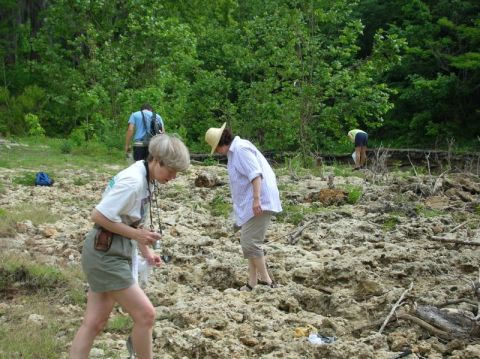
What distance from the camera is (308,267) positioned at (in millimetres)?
7266

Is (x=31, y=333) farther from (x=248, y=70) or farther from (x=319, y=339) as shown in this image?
→ (x=248, y=70)

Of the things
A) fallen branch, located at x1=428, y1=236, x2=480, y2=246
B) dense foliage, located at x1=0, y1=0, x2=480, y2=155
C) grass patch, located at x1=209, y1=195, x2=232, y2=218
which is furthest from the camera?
dense foliage, located at x1=0, y1=0, x2=480, y2=155

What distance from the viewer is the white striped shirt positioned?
6207mm

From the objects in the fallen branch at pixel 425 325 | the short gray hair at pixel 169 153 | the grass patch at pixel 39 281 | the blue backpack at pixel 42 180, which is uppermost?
the short gray hair at pixel 169 153

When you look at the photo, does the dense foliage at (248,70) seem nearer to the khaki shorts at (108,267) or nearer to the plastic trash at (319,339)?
the plastic trash at (319,339)

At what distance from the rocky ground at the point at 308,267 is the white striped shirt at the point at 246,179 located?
2.45 ft

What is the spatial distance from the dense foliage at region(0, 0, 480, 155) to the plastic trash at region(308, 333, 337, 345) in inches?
526

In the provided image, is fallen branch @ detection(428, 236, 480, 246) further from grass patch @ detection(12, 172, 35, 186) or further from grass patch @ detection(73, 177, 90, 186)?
grass patch @ detection(12, 172, 35, 186)

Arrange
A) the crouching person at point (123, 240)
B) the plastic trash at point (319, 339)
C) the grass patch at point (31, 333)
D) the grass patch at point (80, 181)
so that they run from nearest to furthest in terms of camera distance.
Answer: the crouching person at point (123, 240)
the grass patch at point (31, 333)
the plastic trash at point (319, 339)
the grass patch at point (80, 181)

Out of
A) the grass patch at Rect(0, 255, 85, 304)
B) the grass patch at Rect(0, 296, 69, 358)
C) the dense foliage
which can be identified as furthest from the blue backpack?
the grass patch at Rect(0, 296, 69, 358)

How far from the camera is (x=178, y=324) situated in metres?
5.50

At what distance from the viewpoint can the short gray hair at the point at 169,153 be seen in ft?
12.8

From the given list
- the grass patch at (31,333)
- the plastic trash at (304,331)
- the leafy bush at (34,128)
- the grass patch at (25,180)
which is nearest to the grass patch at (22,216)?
the grass patch at (25,180)

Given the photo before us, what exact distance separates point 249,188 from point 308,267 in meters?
1.39
